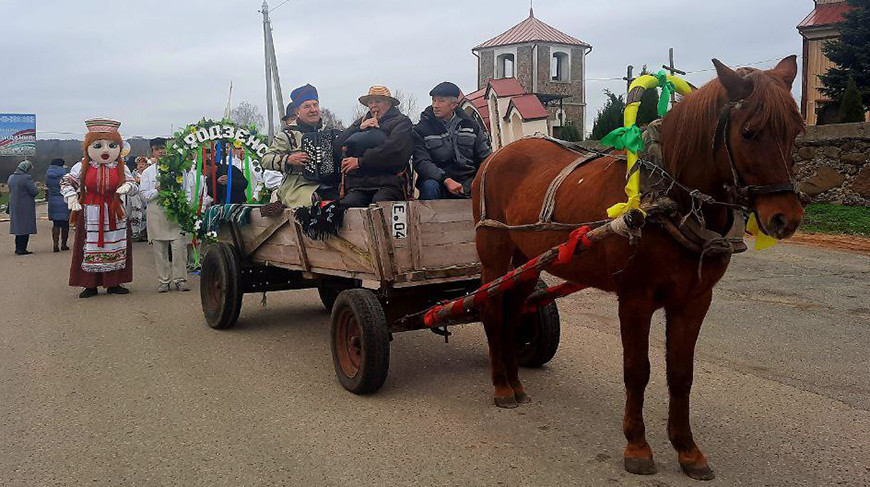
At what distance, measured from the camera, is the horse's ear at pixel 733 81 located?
3.15 metres

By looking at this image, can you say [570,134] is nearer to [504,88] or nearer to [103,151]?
[504,88]

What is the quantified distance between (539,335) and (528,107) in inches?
530

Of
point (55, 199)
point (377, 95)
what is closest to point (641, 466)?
point (377, 95)

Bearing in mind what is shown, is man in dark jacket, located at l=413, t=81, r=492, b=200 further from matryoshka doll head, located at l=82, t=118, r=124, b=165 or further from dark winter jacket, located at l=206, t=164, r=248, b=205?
matryoshka doll head, located at l=82, t=118, r=124, b=165

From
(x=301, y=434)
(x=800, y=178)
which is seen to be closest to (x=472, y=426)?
(x=301, y=434)

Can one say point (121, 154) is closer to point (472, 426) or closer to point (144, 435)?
point (144, 435)

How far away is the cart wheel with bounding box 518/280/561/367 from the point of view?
558cm

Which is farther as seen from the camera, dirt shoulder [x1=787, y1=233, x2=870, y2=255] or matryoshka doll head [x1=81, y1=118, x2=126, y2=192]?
dirt shoulder [x1=787, y1=233, x2=870, y2=255]

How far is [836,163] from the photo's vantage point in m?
13.2

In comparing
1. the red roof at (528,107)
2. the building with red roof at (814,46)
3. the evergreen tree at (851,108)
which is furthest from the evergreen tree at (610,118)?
the building with red roof at (814,46)

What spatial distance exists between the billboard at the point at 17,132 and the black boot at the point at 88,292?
47.0 m

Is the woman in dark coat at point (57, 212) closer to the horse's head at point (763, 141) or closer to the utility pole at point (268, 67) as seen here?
the utility pole at point (268, 67)

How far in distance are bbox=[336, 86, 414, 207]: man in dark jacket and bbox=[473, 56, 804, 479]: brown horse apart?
1.36 m

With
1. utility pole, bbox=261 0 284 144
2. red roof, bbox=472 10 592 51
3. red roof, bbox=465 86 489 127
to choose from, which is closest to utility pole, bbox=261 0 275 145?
utility pole, bbox=261 0 284 144
